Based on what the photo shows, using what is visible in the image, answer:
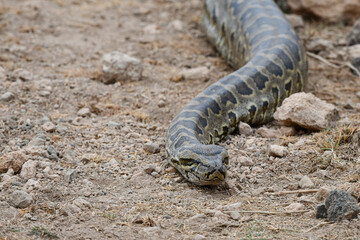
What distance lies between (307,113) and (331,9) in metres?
5.79

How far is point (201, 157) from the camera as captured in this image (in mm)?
6695

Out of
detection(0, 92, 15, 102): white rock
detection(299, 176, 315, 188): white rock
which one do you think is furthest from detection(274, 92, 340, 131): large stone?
detection(0, 92, 15, 102): white rock

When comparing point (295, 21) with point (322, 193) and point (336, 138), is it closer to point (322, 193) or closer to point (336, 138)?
point (336, 138)

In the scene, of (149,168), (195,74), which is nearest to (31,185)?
(149,168)

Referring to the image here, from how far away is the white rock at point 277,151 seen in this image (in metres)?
7.23

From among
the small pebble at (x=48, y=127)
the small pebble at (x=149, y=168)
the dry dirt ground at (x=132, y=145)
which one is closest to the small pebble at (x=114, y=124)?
the dry dirt ground at (x=132, y=145)

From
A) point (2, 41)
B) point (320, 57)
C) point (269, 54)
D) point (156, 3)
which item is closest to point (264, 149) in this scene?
point (269, 54)

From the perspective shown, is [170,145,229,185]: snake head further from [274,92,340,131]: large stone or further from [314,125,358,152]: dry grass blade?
[274,92,340,131]: large stone

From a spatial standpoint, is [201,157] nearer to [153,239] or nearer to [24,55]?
[153,239]

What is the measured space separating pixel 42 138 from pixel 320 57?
627 centimetres

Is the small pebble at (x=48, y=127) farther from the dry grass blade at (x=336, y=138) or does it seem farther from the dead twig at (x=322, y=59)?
the dead twig at (x=322, y=59)

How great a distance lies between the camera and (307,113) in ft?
25.9

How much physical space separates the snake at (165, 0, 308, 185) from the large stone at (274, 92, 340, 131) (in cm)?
75

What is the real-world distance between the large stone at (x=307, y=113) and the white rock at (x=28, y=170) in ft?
11.7
